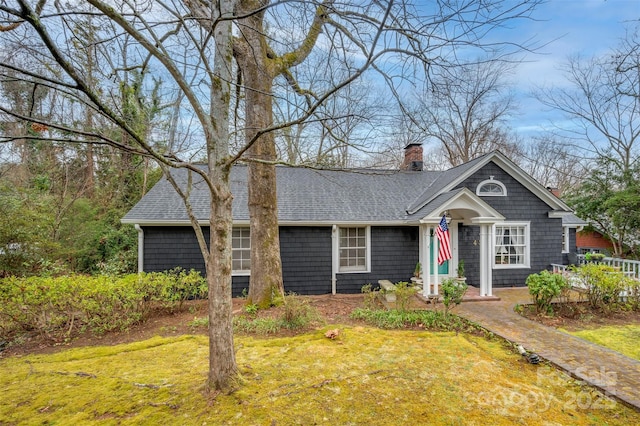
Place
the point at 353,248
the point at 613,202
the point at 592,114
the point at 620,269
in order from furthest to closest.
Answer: the point at 592,114 < the point at 613,202 < the point at 353,248 < the point at 620,269

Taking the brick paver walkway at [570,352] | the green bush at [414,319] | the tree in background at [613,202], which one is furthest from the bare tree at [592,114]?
the green bush at [414,319]

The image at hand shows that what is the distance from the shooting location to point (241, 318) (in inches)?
246

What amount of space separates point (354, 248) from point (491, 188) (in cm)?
507

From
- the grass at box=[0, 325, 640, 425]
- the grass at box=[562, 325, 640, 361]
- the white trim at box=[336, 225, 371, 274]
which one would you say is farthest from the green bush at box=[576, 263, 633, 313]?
the white trim at box=[336, 225, 371, 274]

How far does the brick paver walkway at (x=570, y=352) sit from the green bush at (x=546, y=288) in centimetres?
59

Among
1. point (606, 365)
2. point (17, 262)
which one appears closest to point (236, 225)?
point (17, 262)

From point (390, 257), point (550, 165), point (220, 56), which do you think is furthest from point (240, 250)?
point (550, 165)

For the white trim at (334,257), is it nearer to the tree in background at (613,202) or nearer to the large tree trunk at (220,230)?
the large tree trunk at (220,230)

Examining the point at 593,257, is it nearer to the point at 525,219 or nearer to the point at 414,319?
the point at 525,219

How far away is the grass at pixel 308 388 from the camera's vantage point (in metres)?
3.03

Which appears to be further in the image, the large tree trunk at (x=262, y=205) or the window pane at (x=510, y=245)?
the window pane at (x=510, y=245)

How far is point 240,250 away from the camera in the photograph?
8938 millimetres

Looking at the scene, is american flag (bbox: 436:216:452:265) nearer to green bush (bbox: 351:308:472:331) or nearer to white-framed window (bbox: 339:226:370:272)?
green bush (bbox: 351:308:472:331)

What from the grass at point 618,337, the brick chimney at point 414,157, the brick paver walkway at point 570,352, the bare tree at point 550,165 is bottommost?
the grass at point 618,337
